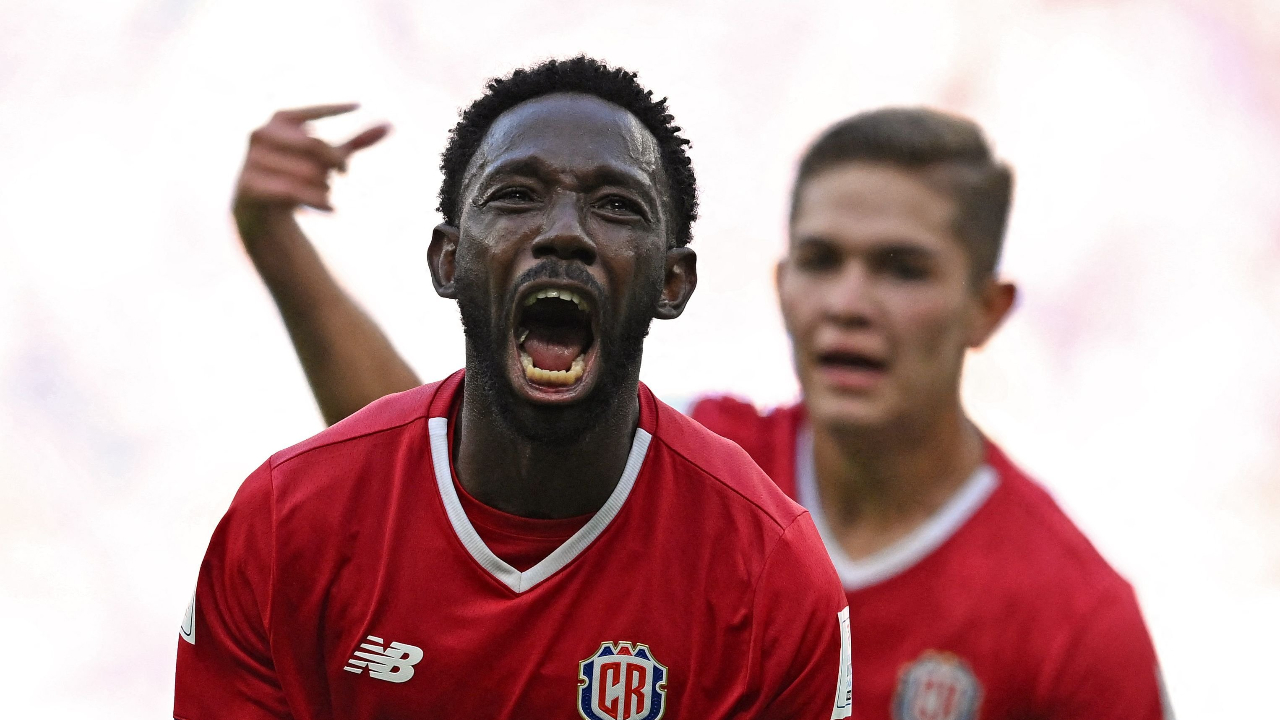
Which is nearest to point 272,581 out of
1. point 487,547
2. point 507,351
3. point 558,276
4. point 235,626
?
point 235,626

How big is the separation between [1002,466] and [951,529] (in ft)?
1.06

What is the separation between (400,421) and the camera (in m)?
3.88

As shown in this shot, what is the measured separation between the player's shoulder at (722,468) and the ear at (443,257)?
60 centimetres

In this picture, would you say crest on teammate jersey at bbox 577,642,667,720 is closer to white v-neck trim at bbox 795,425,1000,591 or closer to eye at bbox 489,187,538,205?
eye at bbox 489,187,538,205

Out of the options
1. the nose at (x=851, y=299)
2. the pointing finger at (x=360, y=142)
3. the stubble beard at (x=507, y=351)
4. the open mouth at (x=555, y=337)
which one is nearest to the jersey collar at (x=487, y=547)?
the stubble beard at (x=507, y=351)

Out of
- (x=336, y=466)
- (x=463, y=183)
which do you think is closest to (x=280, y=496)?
(x=336, y=466)

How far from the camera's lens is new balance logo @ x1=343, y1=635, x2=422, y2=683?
366cm

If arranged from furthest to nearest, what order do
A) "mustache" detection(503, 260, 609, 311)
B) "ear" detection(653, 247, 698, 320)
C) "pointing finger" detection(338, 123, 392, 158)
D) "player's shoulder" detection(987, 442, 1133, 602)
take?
"player's shoulder" detection(987, 442, 1133, 602)
"pointing finger" detection(338, 123, 392, 158)
"ear" detection(653, 247, 698, 320)
"mustache" detection(503, 260, 609, 311)

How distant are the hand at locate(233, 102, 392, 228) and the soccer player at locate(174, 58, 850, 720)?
0.99m

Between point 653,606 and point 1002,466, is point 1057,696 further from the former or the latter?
point 653,606

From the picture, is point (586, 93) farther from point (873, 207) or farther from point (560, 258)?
point (873, 207)

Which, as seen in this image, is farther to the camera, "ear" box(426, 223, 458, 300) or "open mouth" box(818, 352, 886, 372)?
"open mouth" box(818, 352, 886, 372)

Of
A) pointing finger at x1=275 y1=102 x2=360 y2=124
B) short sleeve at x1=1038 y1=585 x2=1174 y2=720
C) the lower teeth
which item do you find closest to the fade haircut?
short sleeve at x1=1038 y1=585 x2=1174 y2=720

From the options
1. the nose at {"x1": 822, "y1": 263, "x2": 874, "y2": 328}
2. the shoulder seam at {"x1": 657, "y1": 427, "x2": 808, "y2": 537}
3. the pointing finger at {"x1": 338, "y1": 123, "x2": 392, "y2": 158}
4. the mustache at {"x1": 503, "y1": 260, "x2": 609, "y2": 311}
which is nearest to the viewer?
the mustache at {"x1": 503, "y1": 260, "x2": 609, "y2": 311}
